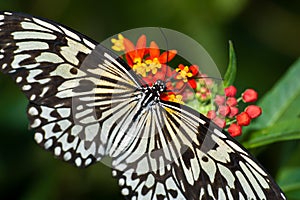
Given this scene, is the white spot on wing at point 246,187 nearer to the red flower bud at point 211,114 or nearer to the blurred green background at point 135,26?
the red flower bud at point 211,114

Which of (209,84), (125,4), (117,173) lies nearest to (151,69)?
(209,84)

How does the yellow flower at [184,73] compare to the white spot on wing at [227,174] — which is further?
the yellow flower at [184,73]

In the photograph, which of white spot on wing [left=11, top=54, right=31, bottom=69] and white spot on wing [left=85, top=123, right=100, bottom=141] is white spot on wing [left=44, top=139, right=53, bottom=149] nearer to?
white spot on wing [left=85, top=123, right=100, bottom=141]

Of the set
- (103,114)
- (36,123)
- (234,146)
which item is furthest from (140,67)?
(234,146)

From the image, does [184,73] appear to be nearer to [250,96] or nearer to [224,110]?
[224,110]

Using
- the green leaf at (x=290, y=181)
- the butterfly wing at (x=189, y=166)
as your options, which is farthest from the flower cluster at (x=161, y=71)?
the green leaf at (x=290, y=181)

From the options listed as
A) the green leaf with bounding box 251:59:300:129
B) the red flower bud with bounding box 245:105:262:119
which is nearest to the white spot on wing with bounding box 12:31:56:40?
the red flower bud with bounding box 245:105:262:119

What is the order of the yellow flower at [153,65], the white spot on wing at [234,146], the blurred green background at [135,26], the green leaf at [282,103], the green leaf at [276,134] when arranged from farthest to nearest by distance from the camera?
the blurred green background at [135,26], the green leaf at [282,103], the green leaf at [276,134], the yellow flower at [153,65], the white spot on wing at [234,146]

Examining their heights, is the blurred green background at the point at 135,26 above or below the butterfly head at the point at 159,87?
above
